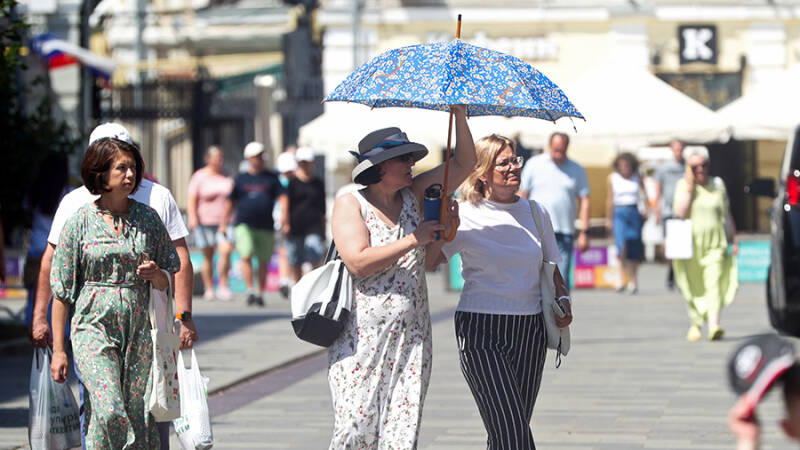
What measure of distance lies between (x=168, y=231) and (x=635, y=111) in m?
13.0

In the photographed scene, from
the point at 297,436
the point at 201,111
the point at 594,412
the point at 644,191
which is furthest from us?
the point at 644,191

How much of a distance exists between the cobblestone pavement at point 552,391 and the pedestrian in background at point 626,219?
3.76 m

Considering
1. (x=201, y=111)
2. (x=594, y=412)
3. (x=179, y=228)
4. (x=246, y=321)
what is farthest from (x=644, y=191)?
(x=179, y=228)

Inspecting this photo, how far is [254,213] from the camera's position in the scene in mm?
18219

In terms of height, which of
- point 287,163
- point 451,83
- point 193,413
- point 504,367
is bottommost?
point 287,163

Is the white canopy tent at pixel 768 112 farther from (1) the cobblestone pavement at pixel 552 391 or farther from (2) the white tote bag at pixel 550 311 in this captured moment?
(2) the white tote bag at pixel 550 311

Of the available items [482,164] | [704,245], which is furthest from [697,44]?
[482,164]

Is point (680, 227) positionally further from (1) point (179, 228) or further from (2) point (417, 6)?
(2) point (417, 6)

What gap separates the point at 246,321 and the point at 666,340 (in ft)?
14.5

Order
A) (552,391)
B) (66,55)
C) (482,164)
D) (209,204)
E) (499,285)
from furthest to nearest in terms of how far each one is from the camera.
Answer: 1. (66,55)
2. (209,204)
3. (552,391)
4. (482,164)
5. (499,285)

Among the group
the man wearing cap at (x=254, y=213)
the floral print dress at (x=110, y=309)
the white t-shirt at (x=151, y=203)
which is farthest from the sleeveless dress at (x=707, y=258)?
the floral print dress at (x=110, y=309)

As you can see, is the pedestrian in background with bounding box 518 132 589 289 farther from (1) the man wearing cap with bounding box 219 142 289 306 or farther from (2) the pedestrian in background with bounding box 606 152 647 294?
(2) the pedestrian in background with bounding box 606 152 647 294

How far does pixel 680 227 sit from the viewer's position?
13.8m

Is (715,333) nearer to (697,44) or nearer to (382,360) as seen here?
(382,360)
